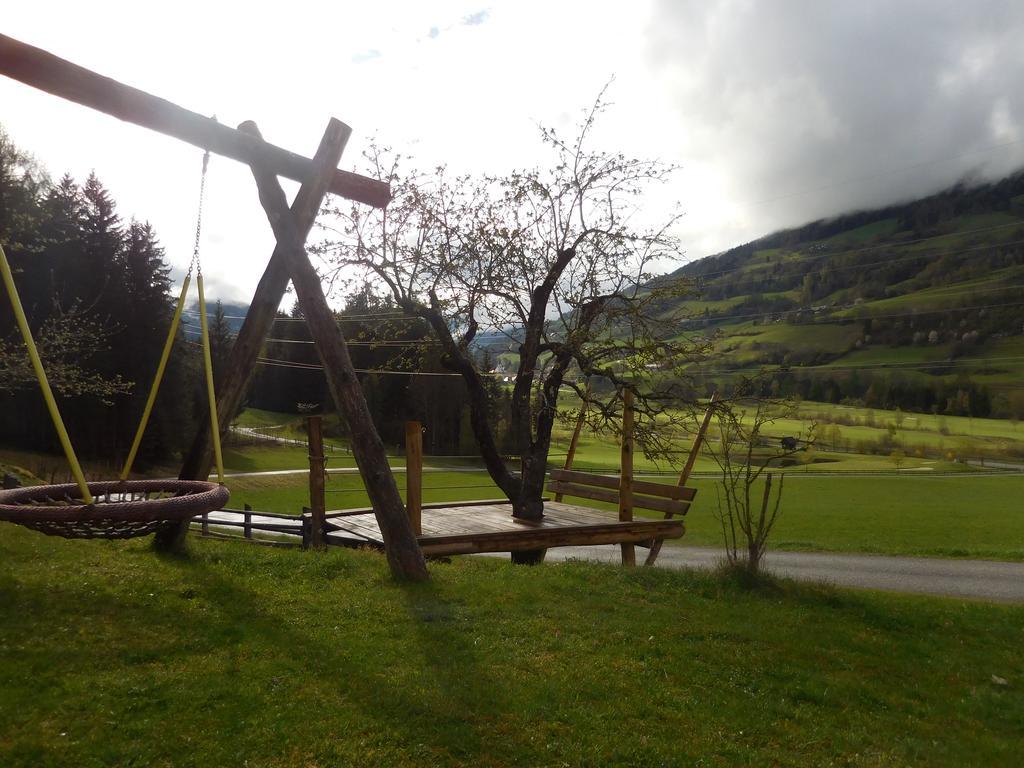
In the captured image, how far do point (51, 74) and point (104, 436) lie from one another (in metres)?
35.5

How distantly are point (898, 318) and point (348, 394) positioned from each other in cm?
15055

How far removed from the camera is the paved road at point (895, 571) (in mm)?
13070

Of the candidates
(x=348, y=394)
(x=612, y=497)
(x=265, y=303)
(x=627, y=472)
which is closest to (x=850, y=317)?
(x=612, y=497)

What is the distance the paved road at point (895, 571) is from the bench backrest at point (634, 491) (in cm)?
109

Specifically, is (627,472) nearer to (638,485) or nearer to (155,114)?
(638,485)

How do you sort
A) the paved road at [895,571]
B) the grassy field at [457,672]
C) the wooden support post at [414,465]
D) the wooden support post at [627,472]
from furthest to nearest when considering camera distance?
the paved road at [895,571] < the wooden support post at [627,472] < the wooden support post at [414,465] < the grassy field at [457,672]

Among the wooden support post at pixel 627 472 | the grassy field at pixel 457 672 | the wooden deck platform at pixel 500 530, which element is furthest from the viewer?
the wooden support post at pixel 627 472

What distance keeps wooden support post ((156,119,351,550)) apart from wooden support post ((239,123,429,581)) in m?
0.18

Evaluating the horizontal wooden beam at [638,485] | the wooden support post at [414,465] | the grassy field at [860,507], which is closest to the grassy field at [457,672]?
the wooden support post at [414,465]

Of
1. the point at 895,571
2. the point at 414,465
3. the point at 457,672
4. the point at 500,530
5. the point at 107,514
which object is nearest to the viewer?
the point at 457,672

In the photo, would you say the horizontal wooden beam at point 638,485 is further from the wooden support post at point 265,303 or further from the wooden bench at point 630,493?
the wooden support post at point 265,303

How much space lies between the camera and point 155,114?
6.23 m

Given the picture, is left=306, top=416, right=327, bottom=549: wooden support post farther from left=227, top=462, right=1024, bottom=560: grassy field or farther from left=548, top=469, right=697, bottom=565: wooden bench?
left=227, top=462, right=1024, bottom=560: grassy field

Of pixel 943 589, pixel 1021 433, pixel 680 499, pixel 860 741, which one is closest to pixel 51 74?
pixel 860 741
